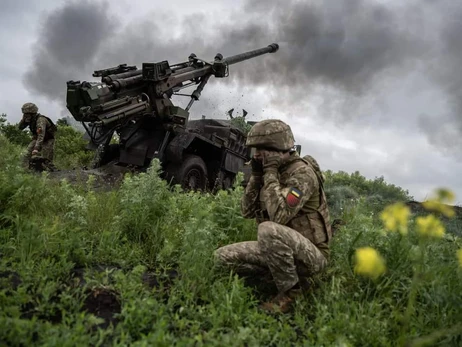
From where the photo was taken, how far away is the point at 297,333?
3.64 m

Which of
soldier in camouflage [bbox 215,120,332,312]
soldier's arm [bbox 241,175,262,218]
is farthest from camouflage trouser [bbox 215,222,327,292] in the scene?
soldier's arm [bbox 241,175,262,218]

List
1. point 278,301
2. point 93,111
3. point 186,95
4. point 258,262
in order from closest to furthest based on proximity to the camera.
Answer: point 278,301
point 258,262
point 93,111
point 186,95

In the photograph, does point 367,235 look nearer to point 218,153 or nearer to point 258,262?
point 258,262

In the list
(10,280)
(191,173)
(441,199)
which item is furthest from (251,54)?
(441,199)

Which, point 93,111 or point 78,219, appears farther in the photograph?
point 93,111

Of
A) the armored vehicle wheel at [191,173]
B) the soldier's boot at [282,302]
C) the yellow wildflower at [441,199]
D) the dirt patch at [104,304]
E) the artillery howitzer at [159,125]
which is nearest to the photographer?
the yellow wildflower at [441,199]

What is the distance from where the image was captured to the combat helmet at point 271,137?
4176 mm

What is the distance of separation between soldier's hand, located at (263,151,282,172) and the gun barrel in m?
9.06

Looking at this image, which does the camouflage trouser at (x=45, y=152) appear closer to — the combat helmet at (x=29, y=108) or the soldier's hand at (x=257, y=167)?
the combat helmet at (x=29, y=108)

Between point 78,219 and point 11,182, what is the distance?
86 centimetres

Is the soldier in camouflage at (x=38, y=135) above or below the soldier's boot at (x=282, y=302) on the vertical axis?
above

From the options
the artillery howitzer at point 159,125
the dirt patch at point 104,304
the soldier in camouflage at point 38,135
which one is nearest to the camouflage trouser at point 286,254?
the dirt patch at point 104,304

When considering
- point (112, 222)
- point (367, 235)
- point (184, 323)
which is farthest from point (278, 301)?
point (112, 222)

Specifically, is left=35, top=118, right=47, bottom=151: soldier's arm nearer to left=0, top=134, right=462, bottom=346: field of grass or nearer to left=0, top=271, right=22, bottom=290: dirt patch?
left=0, top=134, right=462, bottom=346: field of grass
